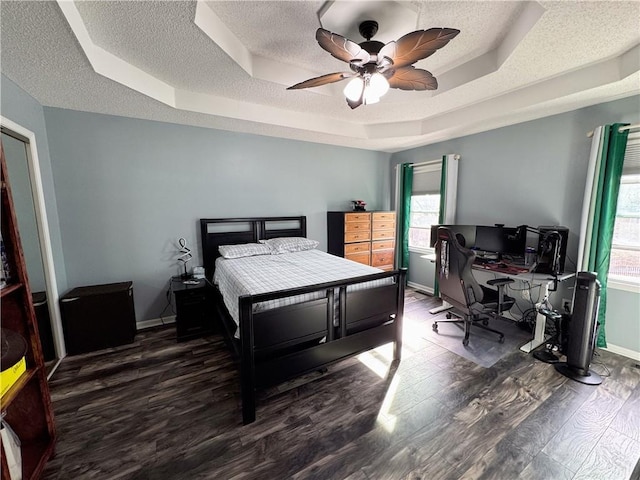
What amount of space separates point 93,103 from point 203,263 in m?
2.04

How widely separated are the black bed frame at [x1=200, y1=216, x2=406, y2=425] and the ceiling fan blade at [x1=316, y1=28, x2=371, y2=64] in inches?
63.0

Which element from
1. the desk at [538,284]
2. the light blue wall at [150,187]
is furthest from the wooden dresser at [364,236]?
the desk at [538,284]

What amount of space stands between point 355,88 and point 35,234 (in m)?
3.09

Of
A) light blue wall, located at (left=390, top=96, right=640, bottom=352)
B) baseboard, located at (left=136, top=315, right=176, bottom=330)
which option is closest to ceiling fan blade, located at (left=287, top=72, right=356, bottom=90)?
light blue wall, located at (left=390, top=96, right=640, bottom=352)

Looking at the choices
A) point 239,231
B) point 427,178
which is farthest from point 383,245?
point 239,231

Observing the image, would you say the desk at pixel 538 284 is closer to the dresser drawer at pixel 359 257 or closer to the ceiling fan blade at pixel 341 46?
the dresser drawer at pixel 359 257

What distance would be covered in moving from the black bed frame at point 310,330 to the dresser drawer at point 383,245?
→ 6.82 ft

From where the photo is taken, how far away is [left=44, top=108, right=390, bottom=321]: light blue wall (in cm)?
279

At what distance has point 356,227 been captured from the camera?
4289mm

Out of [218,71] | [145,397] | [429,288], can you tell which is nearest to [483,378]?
[429,288]

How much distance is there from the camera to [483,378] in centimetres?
227

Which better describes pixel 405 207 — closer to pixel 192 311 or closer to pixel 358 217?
pixel 358 217

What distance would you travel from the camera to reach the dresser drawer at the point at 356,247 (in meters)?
4.28

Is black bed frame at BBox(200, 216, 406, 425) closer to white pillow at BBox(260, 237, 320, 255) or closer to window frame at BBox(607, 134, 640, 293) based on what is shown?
white pillow at BBox(260, 237, 320, 255)
